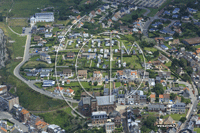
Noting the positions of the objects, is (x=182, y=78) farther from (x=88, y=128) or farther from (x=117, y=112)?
(x=88, y=128)

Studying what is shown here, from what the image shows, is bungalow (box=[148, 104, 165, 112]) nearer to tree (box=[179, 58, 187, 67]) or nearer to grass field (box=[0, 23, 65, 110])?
grass field (box=[0, 23, 65, 110])

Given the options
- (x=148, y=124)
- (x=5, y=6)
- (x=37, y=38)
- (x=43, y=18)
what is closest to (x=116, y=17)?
(x=43, y=18)

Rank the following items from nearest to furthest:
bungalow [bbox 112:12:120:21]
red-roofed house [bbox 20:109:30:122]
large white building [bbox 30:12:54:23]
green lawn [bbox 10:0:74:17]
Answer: red-roofed house [bbox 20:109:30:122], large white building [bbox 30:12:54:23], bungalow [bbox 112:12:120:21], green lawn [bbox 10:0:74:17]

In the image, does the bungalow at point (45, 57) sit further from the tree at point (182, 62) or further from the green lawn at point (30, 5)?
the green lawn at point (30, 5)

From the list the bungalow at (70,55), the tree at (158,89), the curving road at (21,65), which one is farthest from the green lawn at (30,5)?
the tree at (158,89)

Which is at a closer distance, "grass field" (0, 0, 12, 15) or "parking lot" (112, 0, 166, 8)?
"grass field" (0, 0, 12, 15)

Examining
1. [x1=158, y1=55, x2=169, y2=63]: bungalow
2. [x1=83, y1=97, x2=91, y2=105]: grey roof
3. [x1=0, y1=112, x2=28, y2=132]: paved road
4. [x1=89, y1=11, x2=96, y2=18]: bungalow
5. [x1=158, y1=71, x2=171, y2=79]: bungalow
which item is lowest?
[x1=0, y1=112, x2=28, y2=132]: paved road

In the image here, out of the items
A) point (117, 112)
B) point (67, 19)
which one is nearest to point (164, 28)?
point (67, 19)

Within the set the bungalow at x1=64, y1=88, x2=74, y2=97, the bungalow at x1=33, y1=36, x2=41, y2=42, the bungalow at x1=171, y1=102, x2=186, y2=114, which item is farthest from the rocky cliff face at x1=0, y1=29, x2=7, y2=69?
the bungalow at x1=171, y1=102, x2=186, y2=114
